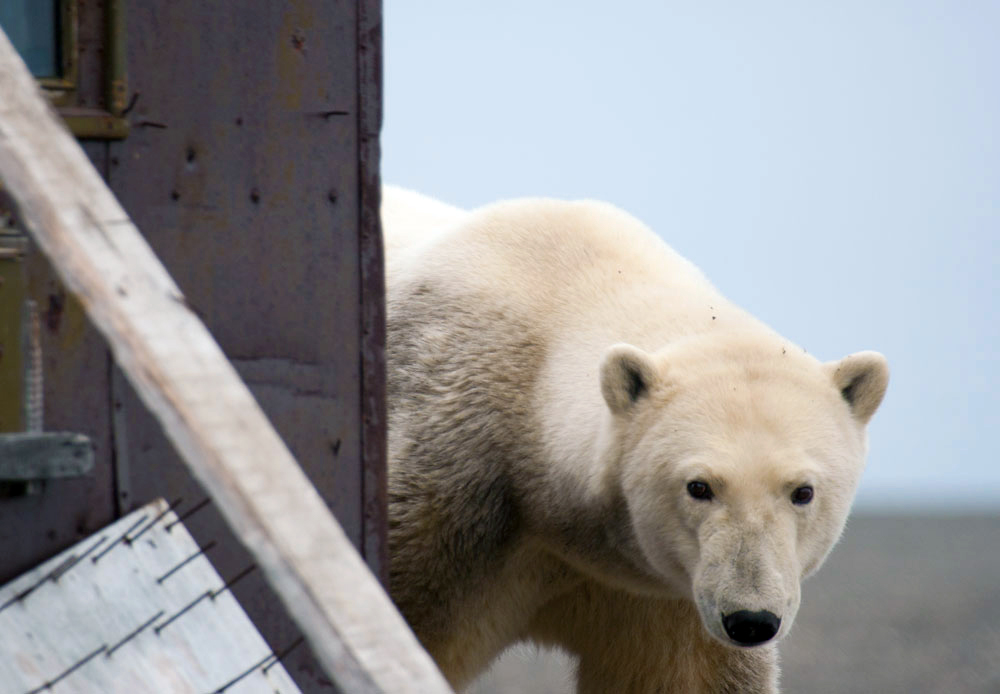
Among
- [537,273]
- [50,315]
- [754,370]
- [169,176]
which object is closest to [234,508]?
[50,315]

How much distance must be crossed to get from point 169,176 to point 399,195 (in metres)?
3.16

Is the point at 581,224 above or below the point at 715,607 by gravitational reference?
above

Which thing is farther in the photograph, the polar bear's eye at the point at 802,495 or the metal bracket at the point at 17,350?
the polar bear's eye at the point at 802,495

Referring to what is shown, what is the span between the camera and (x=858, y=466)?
430cm

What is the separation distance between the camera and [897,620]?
22812 millimetres

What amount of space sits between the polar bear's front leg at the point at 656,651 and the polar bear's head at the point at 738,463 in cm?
73

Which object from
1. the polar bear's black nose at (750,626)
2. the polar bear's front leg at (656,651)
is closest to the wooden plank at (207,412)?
the polar bear's black nose at (750,626)

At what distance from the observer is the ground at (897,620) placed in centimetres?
1892

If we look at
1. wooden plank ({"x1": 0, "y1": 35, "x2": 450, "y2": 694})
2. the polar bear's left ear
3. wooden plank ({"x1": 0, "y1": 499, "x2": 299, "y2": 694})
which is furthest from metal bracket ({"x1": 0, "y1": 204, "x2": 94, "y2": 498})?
the polar bear's left ear

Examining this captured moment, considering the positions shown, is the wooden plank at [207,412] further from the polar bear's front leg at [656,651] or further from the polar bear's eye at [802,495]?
the polar bear's front leg at [656,651]

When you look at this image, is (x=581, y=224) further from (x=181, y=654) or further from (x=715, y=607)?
(x=181, y=654)

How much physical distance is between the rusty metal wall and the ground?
38.8 feet

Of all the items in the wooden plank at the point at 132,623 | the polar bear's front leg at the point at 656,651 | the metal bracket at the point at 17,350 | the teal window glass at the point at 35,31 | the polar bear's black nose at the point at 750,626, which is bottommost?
the polar bear's front leg at the point at 656,651

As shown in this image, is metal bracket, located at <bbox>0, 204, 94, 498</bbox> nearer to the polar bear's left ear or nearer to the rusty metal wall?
the rusty metal wall
